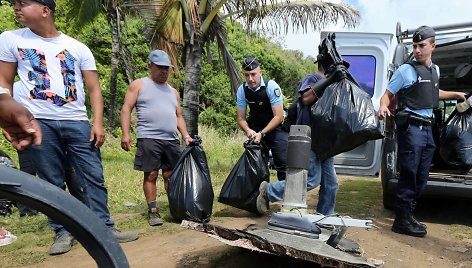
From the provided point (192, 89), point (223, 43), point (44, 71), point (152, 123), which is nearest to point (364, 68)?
point (192, 89)

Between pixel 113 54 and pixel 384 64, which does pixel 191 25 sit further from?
pixel 113 54

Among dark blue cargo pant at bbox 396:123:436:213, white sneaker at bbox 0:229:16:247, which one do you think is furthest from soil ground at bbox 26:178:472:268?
white sneaker at bbox 0:229:16:247

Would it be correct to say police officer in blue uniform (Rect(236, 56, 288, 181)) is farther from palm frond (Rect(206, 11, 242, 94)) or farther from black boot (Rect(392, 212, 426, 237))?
palm frond (Rect(206, 11, 242, 94))

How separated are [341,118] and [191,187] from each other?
1.57 m

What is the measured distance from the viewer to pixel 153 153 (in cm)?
451

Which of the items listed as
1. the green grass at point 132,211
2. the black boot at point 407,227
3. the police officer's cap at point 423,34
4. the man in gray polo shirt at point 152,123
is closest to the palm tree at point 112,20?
the green grass at point 132,211

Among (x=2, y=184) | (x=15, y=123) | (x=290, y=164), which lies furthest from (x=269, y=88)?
(x=2, y=184)

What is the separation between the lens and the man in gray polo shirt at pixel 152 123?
4.50 metres

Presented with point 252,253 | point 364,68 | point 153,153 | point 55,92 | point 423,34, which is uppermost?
point 423,34

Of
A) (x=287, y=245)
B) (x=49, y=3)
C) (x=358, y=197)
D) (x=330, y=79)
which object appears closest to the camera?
(x=287, y=245)

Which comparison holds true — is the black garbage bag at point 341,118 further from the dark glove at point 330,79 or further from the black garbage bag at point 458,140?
the black garbage bag at point 458,140

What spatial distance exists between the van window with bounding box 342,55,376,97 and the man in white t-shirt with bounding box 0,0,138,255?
3.91 m

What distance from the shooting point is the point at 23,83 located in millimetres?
3484

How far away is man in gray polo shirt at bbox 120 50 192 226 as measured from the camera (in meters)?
4.50
